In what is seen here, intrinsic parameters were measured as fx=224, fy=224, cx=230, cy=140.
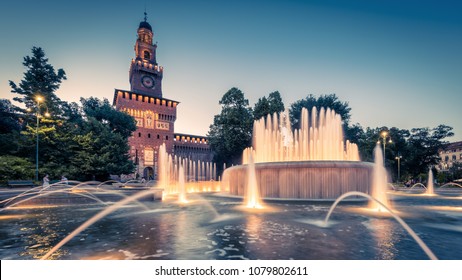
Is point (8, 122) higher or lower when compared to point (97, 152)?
higher

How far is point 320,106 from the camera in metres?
38.6

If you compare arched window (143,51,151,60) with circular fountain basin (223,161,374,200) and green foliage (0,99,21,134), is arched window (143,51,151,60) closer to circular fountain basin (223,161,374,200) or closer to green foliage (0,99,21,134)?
green foliage (0,99,21,134)

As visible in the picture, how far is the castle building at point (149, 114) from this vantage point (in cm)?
4766

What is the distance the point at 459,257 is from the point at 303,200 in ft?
28.0

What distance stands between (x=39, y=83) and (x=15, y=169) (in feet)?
41.5

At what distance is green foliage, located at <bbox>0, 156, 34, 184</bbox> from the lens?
1850 cm

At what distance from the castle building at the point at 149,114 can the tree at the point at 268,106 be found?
82.3 feet

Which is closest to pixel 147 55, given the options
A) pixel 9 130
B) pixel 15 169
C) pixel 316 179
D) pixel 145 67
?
pixel 145 67

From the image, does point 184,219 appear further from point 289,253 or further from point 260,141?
point 260,141

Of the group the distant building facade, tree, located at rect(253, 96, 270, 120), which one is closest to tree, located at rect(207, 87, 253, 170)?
tree, located at rect(253, 96, 270, 120)

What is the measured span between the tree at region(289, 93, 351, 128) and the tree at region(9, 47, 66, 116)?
34250 millimetres

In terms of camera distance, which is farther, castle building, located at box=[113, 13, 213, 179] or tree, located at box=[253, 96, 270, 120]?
castle building, located at box=[113, 13, 213, 179]

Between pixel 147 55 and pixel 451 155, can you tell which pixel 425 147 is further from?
pixel 147 55

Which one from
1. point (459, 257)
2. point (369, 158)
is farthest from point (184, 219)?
point (369, 158)
